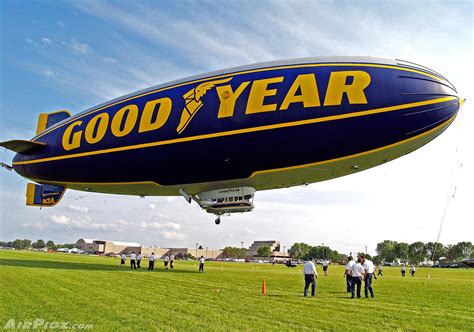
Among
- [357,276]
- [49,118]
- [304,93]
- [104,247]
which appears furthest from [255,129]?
[104,247]

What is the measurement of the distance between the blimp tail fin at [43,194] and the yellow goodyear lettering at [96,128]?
6.17 metres

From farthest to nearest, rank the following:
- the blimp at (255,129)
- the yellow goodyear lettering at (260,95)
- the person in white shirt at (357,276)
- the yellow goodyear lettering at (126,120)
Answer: the yellow goodyear lettering at (126,120) → the yellow goodyear lettering at (260,95) → the person in white shirt at (357,276) → the blimp at (255,129)

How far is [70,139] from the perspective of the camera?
22.1 m

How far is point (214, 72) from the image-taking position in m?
19.2

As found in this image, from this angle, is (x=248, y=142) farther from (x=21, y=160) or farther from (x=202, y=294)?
(x=21, y=160)

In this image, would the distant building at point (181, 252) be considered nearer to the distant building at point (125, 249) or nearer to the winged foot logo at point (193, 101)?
the distant building at point (125, 249)

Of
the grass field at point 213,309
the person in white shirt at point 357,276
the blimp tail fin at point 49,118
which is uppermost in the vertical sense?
the blimp tail fin at point 49,118

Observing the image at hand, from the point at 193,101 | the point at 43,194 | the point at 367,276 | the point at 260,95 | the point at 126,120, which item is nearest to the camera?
the point at 367,276

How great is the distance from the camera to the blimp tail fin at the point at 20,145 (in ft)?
77.7

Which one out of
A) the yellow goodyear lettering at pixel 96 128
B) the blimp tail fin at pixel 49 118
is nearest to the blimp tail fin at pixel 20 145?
the yellow goodyear lettering at pixel 96 128

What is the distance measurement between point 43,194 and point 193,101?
15042 millimetres

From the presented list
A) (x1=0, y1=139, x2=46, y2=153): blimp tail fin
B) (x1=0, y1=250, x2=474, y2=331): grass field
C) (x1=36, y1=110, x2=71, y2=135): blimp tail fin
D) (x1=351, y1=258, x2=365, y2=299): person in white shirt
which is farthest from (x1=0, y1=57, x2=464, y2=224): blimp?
(x1=36, y1=110, x2=71, y2=135): blimp tail fin

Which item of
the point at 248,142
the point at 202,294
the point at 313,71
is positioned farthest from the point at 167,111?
the point at 202,294

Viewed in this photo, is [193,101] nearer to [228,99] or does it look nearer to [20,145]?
[228,99]
